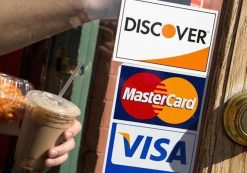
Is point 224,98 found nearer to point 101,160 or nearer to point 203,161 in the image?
point 203,161

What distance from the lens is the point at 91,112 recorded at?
252cm

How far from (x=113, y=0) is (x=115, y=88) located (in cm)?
42

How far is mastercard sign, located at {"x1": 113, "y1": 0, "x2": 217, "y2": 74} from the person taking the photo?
2238 mm

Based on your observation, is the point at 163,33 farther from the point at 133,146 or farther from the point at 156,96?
the point at 133,146

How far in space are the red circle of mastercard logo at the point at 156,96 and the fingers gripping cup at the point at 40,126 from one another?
0.39 metres

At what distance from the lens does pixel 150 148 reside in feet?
7.63

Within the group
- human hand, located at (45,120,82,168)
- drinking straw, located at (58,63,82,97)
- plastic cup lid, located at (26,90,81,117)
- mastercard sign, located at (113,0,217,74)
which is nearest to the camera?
plastic cup lid, located at (26,90,81,117)

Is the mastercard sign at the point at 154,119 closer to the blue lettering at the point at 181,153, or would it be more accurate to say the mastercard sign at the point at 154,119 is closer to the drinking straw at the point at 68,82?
the blue lettering at the point at 181,153

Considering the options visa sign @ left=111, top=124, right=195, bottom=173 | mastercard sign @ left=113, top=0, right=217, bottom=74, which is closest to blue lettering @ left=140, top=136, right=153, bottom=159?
visa sign @ left=111, top=124, right=195, bottom=173

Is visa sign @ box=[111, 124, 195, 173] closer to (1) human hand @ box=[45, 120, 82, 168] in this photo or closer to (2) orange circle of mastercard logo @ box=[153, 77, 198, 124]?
(2) orange circle of mastercard logo @ box=[153, 77, 198, 124]

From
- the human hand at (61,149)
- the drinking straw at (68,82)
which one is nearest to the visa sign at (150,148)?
the drinking straw at (68,82)

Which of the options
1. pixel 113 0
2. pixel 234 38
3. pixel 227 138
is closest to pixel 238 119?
pixel 227 138

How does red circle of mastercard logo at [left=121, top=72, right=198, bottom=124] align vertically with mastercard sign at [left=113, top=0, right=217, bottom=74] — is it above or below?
below

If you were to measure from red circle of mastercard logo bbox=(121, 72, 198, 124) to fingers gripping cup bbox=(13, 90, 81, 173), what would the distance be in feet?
1.26
